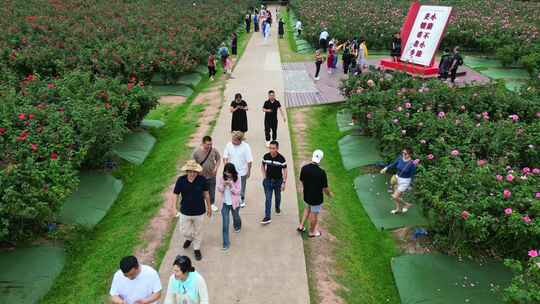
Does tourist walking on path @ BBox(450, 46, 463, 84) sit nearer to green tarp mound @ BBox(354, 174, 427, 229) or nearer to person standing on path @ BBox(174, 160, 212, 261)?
green tarp mound @ BBox(354, 174, 427, 229)

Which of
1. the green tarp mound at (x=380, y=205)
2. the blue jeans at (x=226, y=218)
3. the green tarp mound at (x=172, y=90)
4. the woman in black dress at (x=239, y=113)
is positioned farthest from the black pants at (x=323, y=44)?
the blue jeans at (x=226, y=218)

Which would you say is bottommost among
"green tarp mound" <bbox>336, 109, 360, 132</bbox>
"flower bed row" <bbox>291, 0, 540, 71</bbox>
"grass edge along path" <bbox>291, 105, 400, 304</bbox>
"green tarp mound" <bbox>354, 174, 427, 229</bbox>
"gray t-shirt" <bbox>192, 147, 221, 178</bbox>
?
"grass edge along path" <bbox>291, 105, 400, 304</bbox>

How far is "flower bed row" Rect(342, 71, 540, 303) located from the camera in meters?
5.77

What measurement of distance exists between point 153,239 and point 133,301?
2.67 meters

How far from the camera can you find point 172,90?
15344 mm

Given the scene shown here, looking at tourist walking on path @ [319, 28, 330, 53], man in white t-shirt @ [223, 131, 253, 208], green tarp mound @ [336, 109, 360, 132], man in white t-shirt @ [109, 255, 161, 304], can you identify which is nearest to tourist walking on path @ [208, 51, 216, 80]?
green tarp mound @ [336, 109, 360, 132]

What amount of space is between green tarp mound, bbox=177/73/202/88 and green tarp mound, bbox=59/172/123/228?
8.03 meters

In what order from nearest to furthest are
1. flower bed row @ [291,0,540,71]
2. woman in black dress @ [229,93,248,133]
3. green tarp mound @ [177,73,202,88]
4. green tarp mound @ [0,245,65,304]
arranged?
1. green tarp mound @ [0,245,65,304]
2. woman in black dress @ [229,93,248,133]
3. green tarp mound @ [177,73,202,88]
4. flower bed row @ [291,0,540,71]

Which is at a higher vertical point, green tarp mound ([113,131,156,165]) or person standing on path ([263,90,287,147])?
person standing on path ([263,90,287,147])

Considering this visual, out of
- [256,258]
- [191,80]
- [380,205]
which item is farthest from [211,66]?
[256,258]

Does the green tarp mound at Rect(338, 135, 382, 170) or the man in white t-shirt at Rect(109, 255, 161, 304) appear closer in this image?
the man in white t-shirt at Rect(109, 255, 161, 304)

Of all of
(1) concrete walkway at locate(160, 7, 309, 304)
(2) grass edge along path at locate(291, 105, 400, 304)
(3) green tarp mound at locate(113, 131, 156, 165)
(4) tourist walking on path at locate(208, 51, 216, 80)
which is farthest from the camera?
(4) tourist walking on path at locate(208, 51, 216, 80)

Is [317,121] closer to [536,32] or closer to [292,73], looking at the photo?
[292,73]

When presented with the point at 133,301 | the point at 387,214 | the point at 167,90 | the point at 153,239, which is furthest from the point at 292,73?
the point at 133,301
